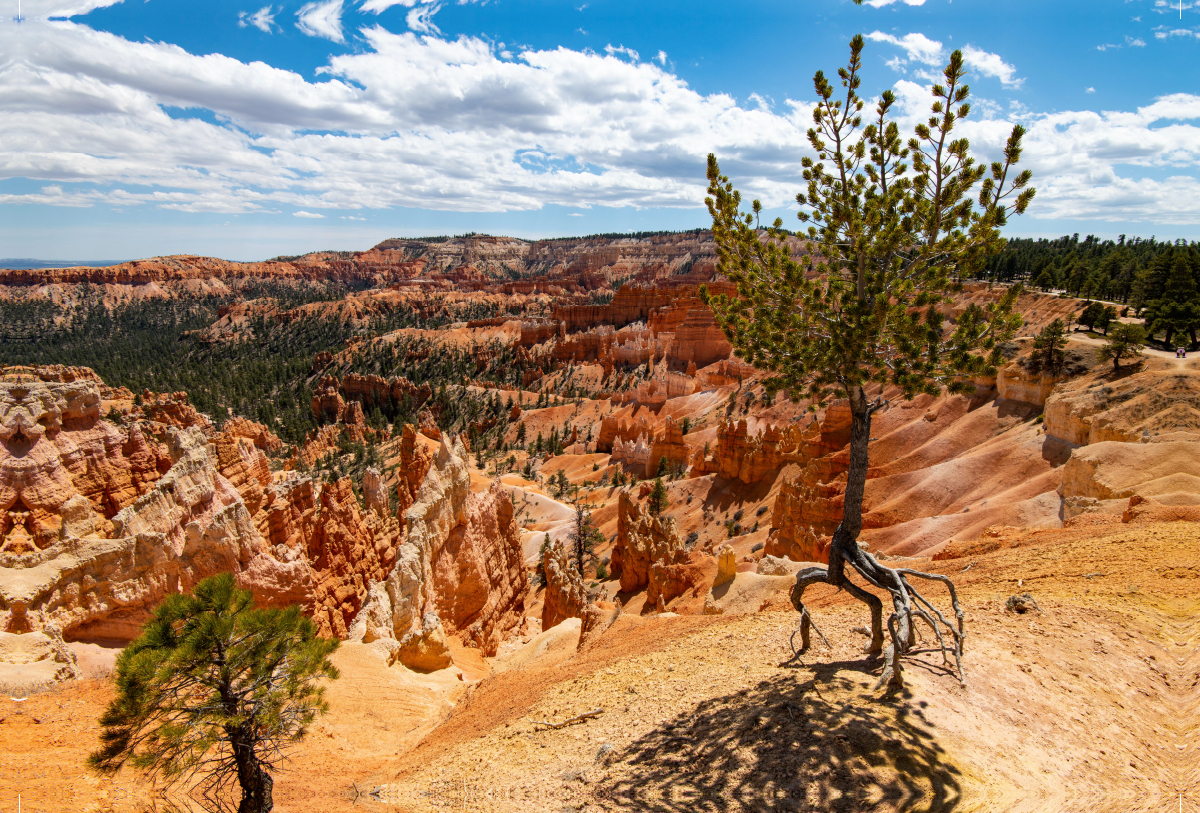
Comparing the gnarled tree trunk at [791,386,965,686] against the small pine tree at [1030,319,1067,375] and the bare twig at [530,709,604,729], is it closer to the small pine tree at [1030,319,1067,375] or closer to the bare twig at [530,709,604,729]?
the bare twig at [530,709,604,729]

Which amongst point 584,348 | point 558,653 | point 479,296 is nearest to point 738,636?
point 558,653

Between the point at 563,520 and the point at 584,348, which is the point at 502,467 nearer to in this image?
the point at 563,520

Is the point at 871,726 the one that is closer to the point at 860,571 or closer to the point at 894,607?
the point at 894,607

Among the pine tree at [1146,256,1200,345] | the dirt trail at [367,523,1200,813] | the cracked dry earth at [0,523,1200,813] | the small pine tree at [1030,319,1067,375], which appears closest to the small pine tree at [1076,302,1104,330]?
the pine tree at [1146,256,1200,345]

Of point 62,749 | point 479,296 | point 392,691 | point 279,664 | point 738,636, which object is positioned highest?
point 479,296

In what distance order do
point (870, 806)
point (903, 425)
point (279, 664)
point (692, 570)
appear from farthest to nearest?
point (903, 425), point (692, 570), point (279, 664), point (870, 806)

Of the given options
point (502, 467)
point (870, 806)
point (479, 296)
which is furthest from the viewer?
point (479, 296)

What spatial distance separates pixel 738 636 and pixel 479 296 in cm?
17212

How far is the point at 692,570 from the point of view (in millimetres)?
23047

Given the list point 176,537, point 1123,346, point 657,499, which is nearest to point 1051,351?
point 1123,346

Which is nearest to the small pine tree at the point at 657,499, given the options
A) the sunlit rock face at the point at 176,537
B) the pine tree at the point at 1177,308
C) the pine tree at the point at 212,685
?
the sunlit rock face at the point at 176,537

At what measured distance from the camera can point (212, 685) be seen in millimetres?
5906

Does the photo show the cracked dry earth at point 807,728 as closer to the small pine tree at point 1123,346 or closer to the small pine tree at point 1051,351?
the small pine tree at point 1123,346

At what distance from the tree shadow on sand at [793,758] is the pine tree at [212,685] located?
385cm
